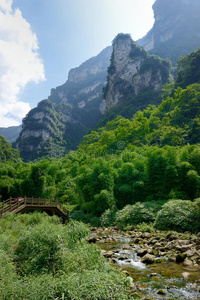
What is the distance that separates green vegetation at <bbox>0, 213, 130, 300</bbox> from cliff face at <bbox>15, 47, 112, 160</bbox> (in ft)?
220

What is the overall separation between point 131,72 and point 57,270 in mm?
72193

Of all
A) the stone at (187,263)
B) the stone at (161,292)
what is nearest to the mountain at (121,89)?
the stone at (187,263)

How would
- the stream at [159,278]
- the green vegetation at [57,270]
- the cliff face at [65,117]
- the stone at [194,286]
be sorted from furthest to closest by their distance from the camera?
the cliff face at [65,117] < the stone at [194,286] < the stream at [159,278] < the green vegetation at [57,270]

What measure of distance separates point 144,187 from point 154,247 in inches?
339

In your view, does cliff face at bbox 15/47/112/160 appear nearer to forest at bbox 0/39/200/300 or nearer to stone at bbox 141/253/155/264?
forest at bbox 0/39/200/300

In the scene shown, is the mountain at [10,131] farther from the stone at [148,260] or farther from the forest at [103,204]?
the stone at [148,260]

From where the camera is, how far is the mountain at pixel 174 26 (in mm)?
94331

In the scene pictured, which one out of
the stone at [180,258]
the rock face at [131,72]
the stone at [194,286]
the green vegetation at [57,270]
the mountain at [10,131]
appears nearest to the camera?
the green vegetation at [57,270]

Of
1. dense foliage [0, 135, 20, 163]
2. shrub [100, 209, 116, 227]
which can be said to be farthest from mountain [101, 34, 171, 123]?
shrub [100, 209, 116, 227]

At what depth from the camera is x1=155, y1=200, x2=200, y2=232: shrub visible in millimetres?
11180

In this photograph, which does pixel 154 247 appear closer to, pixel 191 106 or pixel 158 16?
pixel 191 106

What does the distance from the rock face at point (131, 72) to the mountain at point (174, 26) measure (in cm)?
2448

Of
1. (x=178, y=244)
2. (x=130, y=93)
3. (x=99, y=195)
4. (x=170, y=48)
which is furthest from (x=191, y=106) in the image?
(x=170, y=48)

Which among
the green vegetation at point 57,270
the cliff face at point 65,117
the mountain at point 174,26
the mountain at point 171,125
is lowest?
the green vegetation at point 57,270
